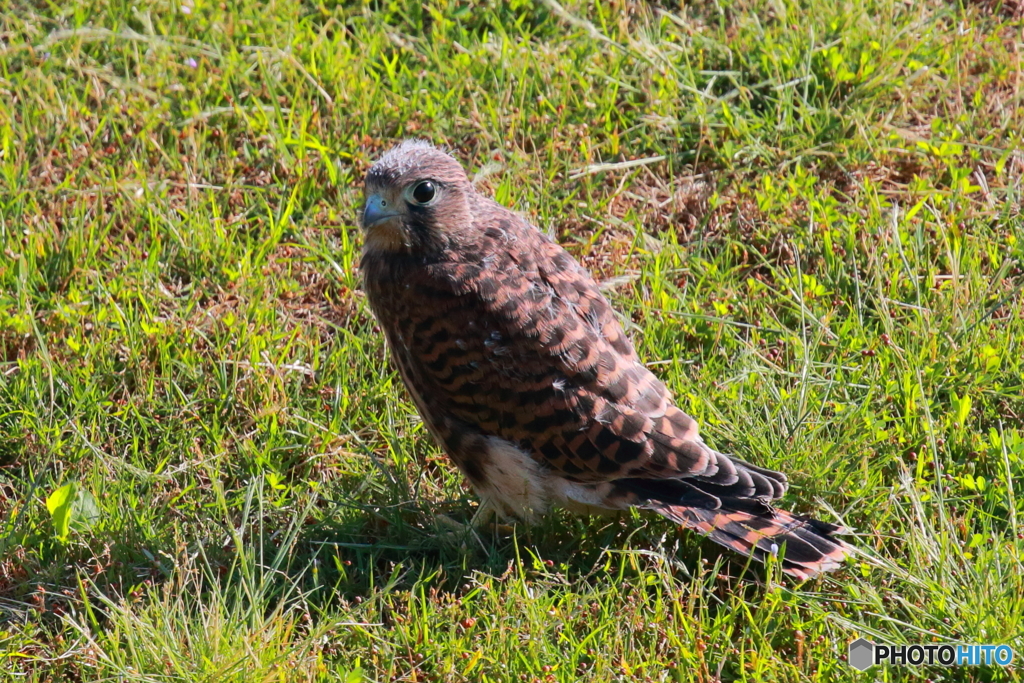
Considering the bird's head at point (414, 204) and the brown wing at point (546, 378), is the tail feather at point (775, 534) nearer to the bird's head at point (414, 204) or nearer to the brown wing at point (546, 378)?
the brown wing at point (546, 378)

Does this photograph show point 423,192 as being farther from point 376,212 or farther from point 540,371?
point 540,371

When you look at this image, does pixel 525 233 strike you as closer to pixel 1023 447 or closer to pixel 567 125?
pixel 567 125

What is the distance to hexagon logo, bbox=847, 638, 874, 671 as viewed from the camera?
3.02 meters

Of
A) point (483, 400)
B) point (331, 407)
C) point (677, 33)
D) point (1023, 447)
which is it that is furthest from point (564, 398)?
point (677, 33)

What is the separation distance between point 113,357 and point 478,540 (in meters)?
1.52

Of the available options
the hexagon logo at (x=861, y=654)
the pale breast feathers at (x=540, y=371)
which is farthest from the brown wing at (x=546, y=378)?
the hexagon logo at (x=861, y=654)

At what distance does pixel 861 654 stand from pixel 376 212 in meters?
2.02

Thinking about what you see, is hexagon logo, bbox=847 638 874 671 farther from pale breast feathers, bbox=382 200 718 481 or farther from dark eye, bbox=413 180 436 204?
dark eye, bbox=413 180 436 204

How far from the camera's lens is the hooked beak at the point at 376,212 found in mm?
3615

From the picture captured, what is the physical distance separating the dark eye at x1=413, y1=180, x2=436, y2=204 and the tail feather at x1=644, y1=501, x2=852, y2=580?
1.23 meters

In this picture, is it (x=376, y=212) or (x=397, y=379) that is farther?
(x=397, y=379)

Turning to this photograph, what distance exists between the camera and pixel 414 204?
11.8 ft

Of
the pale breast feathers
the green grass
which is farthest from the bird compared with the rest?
the green grass

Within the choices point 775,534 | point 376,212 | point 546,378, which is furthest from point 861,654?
point 376,212
